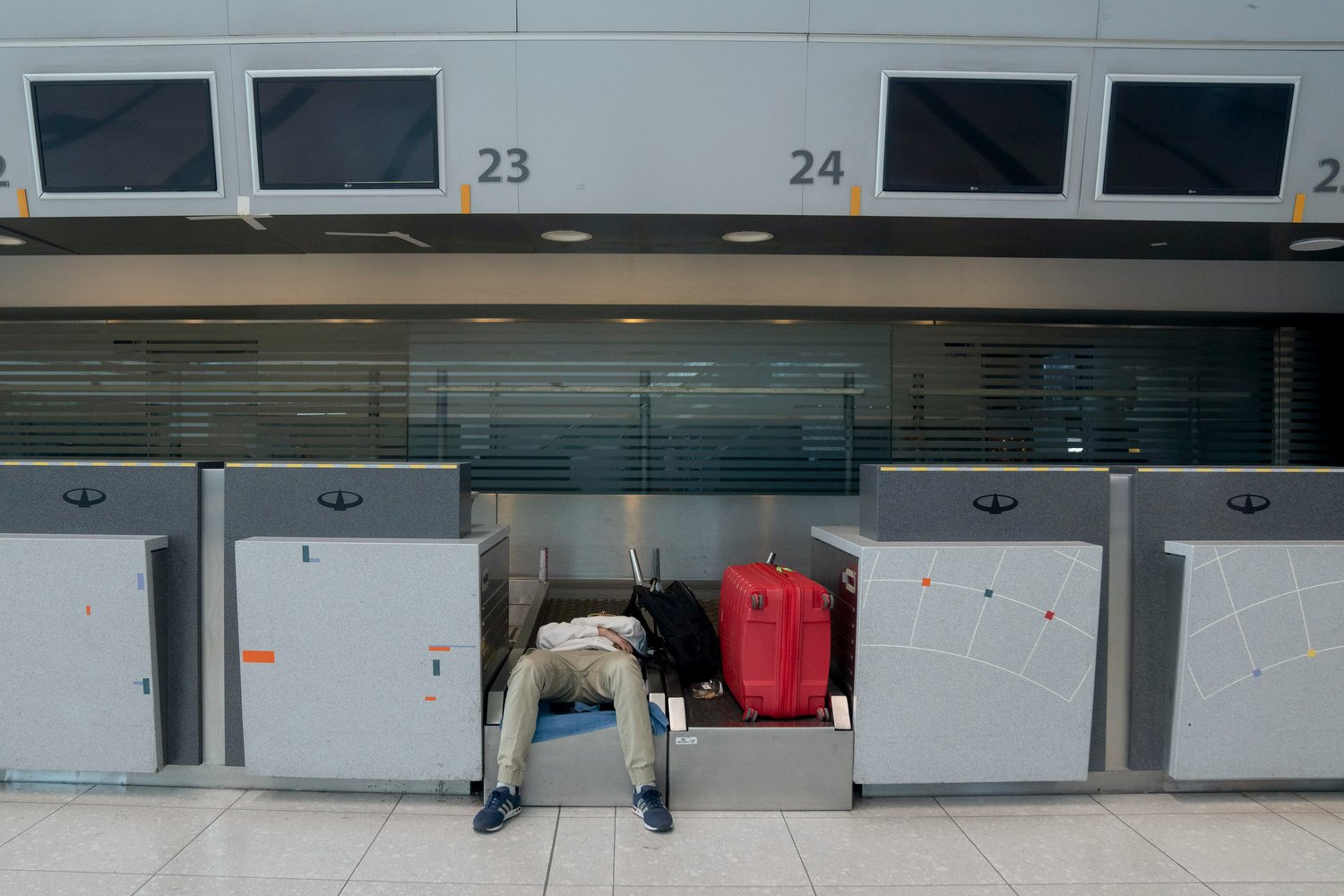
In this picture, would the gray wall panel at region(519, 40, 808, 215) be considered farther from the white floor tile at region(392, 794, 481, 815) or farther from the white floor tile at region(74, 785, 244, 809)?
the white floor tile at region(74, 785, 244, 809)

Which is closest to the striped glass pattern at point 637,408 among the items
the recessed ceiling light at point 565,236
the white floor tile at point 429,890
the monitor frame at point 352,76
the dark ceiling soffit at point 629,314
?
the dark ceiling soffit at point 629,314

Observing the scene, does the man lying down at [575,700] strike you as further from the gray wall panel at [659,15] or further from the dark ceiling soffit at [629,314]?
the gray wall panel at [659,15]

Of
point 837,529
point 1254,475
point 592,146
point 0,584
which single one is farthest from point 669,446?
point 0,584

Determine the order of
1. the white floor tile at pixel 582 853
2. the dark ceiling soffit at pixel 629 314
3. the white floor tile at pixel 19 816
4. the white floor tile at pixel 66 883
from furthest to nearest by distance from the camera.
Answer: the dark ceiling soffit at pixel 629 314 → the white floor tile at pixel 19 816 → the white floor tile at pixel 582 853 → the white floor tile at pixel 66 883

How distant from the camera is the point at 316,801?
124 inches

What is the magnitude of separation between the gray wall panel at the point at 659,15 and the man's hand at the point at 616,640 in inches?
93.2

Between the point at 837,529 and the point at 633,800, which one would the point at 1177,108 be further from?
the point at 633,800

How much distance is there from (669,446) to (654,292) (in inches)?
35.1

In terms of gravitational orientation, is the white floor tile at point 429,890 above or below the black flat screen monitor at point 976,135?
below

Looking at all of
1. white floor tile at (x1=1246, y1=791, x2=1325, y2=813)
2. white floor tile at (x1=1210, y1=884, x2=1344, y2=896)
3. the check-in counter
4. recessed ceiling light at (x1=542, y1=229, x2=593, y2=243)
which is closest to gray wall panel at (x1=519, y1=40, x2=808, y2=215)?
recessed ceiling light at (x1=542, y1=229, x2=593, y2=243)

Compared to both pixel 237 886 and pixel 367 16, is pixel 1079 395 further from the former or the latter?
pixel 237 886

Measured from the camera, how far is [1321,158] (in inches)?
121

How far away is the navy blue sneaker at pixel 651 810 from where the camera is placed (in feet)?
9.39

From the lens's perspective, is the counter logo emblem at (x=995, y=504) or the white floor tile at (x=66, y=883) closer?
the white floor tile at (x=66, y=883)
